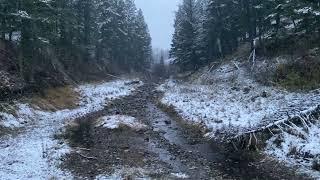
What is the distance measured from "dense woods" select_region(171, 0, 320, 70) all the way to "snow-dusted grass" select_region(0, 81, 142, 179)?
1745cm

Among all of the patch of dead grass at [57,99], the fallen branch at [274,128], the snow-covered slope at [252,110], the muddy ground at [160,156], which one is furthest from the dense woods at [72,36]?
the fallen branch at [274,128]

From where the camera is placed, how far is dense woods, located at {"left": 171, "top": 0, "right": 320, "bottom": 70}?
1273 inches

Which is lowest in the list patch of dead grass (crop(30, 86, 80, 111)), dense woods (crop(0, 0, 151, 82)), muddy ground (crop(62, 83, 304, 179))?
muddy ground (crop(62, 83, 304, 179))

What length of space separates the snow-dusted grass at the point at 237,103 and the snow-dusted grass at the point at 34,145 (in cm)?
801

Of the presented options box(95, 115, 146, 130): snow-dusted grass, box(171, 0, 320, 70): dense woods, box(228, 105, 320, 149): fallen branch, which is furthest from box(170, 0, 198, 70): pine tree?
box(228, 105, 320, 149): fallen branch

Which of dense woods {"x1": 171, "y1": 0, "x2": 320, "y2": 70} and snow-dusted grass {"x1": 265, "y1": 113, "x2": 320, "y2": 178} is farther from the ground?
dense woods {"x1": 171, "y1": 0, "x2": 320, "y2": 70}

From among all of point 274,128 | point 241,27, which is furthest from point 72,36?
point 274,128

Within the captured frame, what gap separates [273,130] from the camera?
62.7ft

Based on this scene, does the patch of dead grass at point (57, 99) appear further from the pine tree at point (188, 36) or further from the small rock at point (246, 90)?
the pine tree at point (188, 36)

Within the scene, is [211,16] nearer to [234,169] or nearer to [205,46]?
[205,46]

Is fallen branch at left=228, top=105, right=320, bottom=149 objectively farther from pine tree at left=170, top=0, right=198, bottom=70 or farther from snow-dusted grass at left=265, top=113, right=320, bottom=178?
pine tree at left=170, top=0, right=198, bottom=70

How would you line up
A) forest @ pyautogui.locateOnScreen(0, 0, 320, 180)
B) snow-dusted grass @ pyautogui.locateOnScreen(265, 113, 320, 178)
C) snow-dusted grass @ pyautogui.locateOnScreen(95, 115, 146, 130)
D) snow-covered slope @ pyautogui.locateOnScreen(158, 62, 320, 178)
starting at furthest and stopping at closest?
1. snow-dusted grass @ pyautogui.locateOnScreen(95, 115, 146, 130)
2. snow-covered slope @ pyautogui.locateOnScreen(158, 62, 320, 178)
3. forest @ pyautogui.locateOnScreen(0, 0, 320, 180)
4. snow-dusted grass @ pyautogui.locateOnScreen(265, 113, 320, 178)

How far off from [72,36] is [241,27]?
21150mm

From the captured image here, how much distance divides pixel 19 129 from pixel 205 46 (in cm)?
4060
